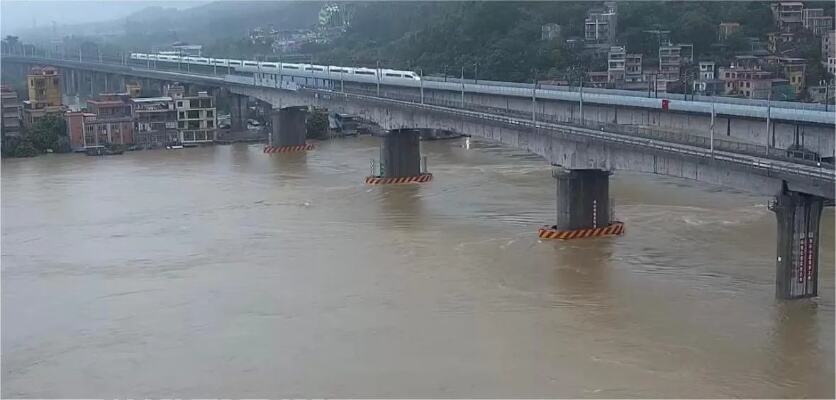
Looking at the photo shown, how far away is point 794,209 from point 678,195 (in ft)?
17.6

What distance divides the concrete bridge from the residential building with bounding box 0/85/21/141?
6207 millimetres

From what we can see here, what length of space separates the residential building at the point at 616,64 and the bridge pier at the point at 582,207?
1438 cm

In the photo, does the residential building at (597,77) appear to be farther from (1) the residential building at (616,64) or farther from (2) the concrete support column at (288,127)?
(2) the concrete support column at (288,127)

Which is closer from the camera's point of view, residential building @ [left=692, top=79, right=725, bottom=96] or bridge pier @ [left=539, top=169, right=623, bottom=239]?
bridge pier @ [left=539, top=169, right=623, bottom=239]

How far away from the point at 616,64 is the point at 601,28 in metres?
3.87

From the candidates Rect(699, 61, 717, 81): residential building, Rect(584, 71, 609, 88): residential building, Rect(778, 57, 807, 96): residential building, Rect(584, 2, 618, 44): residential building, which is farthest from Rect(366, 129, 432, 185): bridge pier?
Rect(584, 2, 618, 44): residential building

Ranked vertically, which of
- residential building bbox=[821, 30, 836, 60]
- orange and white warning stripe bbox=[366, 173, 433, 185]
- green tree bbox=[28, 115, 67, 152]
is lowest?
orange and white warning stripe bbox=[366, 173, 433, 185]

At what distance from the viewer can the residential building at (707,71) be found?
24.3 meters

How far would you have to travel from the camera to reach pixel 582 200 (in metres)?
11.4

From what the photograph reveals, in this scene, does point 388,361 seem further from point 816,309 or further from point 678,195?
point 678,195

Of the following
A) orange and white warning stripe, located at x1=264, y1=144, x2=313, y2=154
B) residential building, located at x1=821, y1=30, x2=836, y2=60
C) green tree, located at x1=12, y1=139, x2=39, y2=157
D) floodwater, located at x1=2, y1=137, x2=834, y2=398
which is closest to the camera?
floodwater, located at x1=2, y1=137, x2=834, y2=398

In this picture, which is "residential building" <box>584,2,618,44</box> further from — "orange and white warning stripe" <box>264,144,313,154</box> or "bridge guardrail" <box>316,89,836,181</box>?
"bridge guardrail" <box>316,89,836,181</box>

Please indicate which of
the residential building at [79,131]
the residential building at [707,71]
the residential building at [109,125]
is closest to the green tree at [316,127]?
the residential building at [109,125]

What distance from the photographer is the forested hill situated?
27.7m
